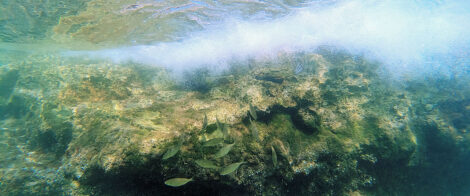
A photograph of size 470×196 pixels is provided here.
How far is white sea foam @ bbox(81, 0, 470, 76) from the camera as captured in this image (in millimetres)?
12977

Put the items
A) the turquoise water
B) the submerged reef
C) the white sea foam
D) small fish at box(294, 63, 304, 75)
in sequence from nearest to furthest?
1. the submerged reef
2. the turquoise water
3. small fish at box(294, 63, 304, 75)
4. the white sea foam

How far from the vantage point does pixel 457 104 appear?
8.98m

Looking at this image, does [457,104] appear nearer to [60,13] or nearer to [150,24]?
[150,24]

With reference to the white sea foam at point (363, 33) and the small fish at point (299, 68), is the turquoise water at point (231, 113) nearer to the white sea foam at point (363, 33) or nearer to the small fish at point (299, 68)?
the small fish at point (299, 68)

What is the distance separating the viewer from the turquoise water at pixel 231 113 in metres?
3.95

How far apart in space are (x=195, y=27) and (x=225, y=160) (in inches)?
485

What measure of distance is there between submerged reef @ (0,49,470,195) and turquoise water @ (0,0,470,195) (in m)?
0.04

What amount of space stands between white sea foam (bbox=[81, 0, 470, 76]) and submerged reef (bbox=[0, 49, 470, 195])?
13.1 ft

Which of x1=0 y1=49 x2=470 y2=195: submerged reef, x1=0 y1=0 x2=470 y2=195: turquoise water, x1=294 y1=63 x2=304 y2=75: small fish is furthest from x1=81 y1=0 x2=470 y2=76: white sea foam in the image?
x1=0 y1=49 x2=470 y2=195: submerged reef

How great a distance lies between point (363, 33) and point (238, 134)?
20673 millimetres

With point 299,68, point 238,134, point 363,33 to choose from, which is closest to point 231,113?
point 238,134

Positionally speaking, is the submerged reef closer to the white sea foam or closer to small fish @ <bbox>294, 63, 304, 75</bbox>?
small fish @ <bbox>294, 63, 304, 75</bbox>

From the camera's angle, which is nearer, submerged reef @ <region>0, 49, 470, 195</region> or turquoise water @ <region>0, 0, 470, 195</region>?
submerged reef @ <region>0, 49, 470, 195</region>

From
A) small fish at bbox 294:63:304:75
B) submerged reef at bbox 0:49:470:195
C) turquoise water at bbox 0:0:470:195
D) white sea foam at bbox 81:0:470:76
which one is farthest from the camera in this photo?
white sea foam at bbox 81:0:470:76
